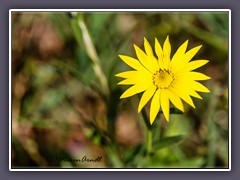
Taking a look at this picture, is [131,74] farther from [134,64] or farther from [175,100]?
[175,100]

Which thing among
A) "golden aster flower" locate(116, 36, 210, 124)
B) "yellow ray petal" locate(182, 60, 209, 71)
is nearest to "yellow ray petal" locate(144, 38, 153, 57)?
"golden aster flower" locate(116, 36, 210, 124)

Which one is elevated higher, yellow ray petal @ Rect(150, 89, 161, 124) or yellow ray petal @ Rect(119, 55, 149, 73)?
yellow ray petal @ Rect(119, 55, 149, 73)

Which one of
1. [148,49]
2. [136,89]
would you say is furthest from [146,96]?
[148,49]

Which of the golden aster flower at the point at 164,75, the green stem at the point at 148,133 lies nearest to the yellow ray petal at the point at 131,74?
the golden aster flower at the point at 164,75

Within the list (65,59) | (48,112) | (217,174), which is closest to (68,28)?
(65,59)

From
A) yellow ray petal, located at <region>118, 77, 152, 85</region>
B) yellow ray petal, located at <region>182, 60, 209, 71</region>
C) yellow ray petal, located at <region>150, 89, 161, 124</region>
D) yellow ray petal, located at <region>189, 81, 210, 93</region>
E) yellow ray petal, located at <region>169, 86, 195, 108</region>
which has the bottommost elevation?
yellow ray petal, located at <region>150, 89, 161, 124</region>

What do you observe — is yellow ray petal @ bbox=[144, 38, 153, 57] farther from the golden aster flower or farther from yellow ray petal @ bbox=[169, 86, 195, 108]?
yellow ray petal @ bbox=[169, 86, 195, 108]
